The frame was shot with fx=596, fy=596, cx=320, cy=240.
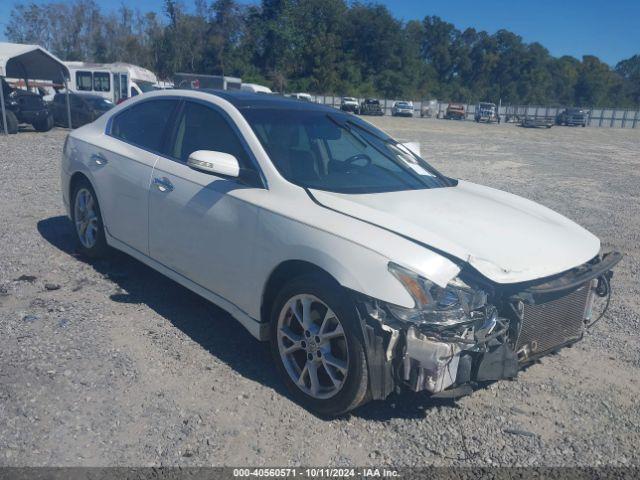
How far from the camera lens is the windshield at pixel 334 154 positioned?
3854 millimetres

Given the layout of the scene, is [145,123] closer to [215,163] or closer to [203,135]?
[203,135]

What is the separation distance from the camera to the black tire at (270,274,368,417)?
9.81 ft

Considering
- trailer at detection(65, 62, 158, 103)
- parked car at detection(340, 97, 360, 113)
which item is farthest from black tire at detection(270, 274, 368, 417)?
parked car at detection(340, 97, 360, 113)

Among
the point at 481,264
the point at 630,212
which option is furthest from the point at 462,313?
the point at 630,212

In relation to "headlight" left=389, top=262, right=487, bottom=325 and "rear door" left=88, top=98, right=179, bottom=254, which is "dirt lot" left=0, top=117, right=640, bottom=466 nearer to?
"rear door" left=88, top=98, right=179, bottom=254

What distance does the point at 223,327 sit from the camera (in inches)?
172

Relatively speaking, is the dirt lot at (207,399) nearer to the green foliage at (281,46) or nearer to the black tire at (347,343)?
the black tire at (347,343)

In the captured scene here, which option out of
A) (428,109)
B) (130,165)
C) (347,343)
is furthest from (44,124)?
(428,109)

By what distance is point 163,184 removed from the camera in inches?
169

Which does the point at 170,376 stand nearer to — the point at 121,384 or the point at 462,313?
the point at 121,384

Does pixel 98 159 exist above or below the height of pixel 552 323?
above

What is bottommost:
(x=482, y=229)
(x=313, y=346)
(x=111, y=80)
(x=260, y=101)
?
(x=313, y=346)

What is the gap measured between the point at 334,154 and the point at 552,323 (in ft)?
6.03

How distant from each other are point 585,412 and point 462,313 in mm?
1195
